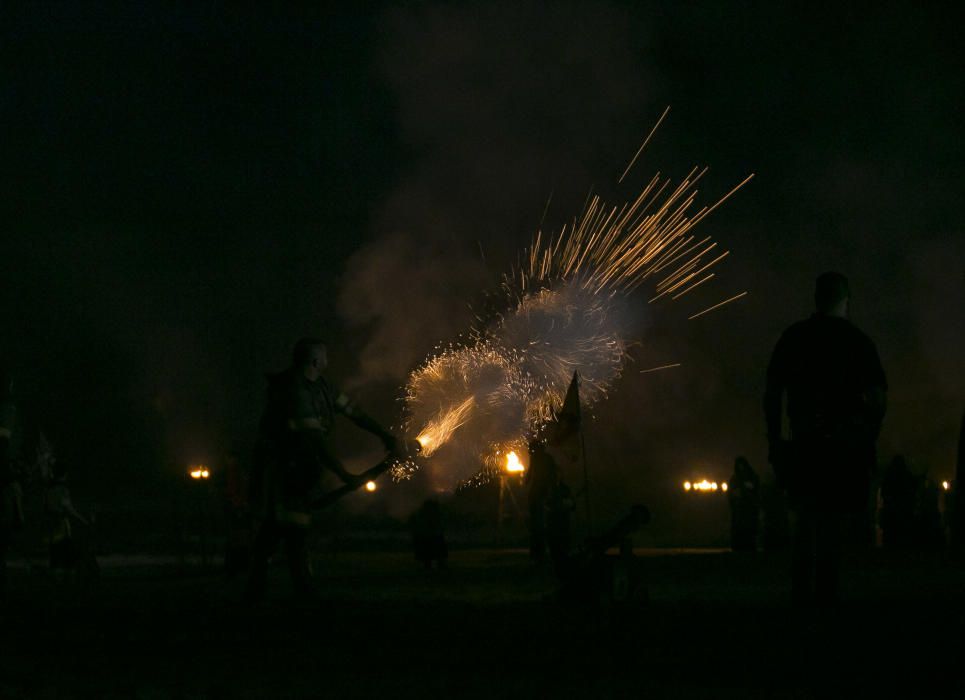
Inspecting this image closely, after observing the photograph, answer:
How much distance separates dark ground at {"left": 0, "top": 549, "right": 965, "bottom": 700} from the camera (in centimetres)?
577

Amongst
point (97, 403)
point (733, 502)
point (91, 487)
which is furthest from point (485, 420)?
point (97, 403)

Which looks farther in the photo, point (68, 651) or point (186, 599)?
point (186, 599)

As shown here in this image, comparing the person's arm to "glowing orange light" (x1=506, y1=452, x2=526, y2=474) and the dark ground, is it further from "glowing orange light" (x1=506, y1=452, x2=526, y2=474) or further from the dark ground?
"glowing orange light" (x1=506, y1=452, x2=526, y2=474)

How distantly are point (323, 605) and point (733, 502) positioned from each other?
14.5m

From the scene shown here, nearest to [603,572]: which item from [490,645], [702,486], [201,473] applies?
[490,645]

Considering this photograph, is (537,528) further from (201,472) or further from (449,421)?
(201,472)

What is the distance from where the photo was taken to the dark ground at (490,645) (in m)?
5.77

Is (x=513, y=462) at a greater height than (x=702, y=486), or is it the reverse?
(x=702, y=486)

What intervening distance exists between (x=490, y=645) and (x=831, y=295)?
3547mm

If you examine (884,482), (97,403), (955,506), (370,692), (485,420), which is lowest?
(370,692)

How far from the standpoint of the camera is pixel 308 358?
10.5 meters

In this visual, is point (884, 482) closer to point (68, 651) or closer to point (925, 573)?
point (925, 573)

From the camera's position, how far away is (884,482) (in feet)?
73.8

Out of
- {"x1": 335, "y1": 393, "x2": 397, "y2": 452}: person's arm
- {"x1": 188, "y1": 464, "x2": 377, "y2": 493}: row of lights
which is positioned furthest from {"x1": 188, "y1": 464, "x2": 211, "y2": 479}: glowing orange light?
{"x1": 335, "y1": 393, "x2": 397, "y2": 452}: person's arm
